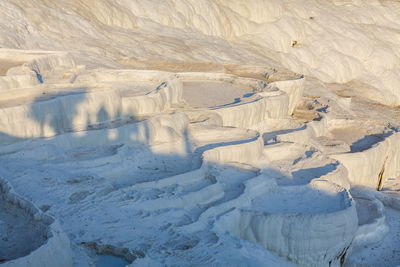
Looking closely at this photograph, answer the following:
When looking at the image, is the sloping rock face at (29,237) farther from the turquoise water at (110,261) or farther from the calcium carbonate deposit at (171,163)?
the turquoise water at (110,261)

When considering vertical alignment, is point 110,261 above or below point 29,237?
below

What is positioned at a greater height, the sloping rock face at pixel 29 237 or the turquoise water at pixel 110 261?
the sloping rock face at pixel 29 237

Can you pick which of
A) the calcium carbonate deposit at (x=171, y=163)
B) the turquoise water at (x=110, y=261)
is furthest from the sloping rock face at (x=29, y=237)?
the turquoise water at (x=110, y=261)

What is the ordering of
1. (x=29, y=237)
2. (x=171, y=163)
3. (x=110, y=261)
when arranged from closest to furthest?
(x=29, y=237) → (x=110, y=261) → (x=171, y=163)

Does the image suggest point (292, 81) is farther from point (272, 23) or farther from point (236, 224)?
point (272, 23)

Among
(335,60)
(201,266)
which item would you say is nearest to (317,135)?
(201,266)

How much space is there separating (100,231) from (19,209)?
985 millimetres

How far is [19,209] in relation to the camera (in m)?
5.76

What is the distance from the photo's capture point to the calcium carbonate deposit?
231 inches

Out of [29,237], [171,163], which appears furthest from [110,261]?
[171,163]

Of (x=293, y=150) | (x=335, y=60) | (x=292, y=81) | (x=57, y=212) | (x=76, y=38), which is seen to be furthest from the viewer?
(x=335, y=60)

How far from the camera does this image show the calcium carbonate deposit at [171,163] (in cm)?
586

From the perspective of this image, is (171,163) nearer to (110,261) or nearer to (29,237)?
(110,261)

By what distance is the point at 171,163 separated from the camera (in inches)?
330
